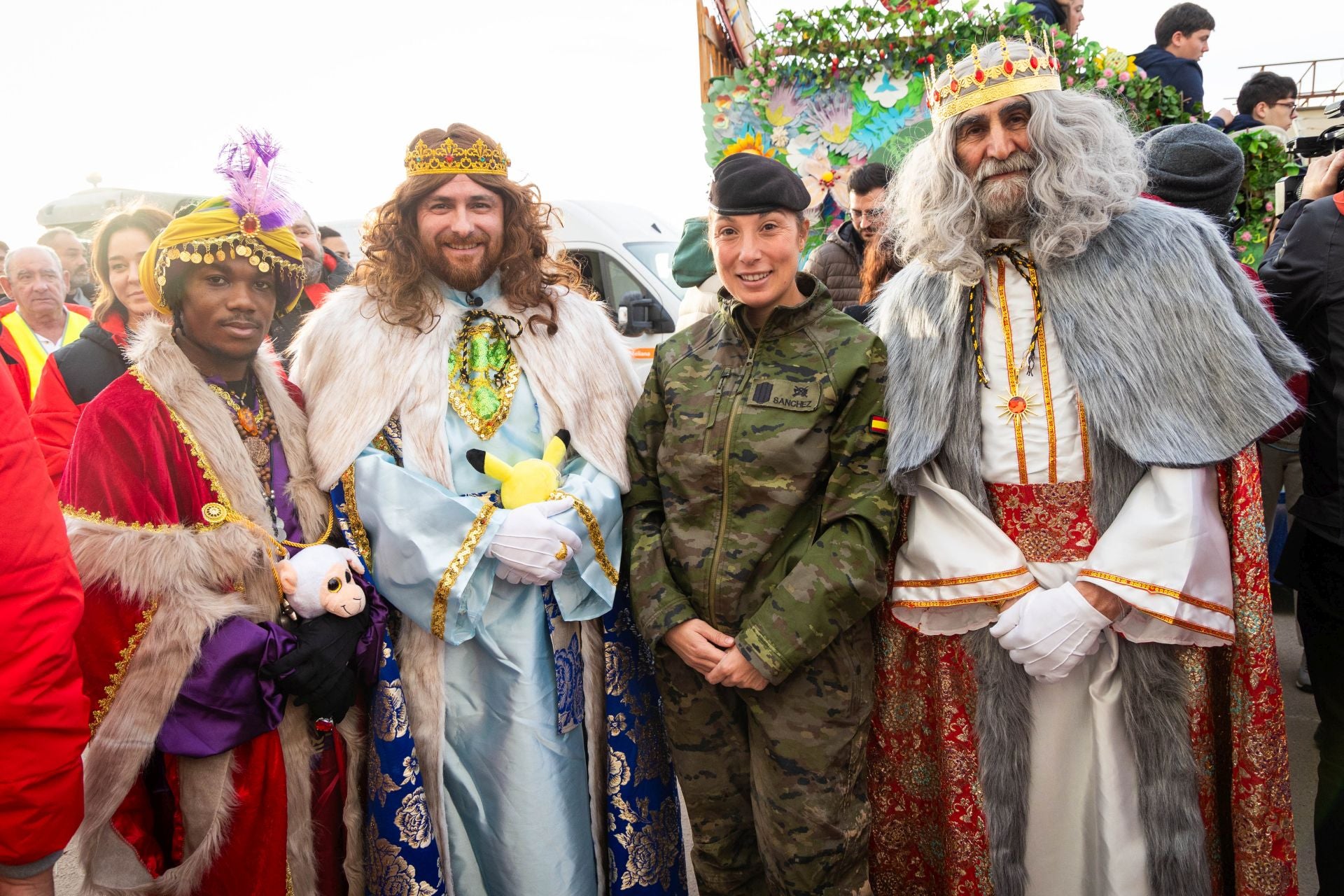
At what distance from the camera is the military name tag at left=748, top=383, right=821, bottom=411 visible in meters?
2.25

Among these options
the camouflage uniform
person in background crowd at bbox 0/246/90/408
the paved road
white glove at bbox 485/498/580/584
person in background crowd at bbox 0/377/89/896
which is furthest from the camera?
person in background crowd at bbox 0/246/90/408

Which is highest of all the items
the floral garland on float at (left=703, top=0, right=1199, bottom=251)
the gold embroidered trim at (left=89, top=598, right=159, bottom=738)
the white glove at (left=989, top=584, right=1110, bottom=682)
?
the floral garland on float at (left=703, top=0, right=1199, bottom=251)

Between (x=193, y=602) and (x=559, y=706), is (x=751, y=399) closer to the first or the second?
(x=559, y=706)

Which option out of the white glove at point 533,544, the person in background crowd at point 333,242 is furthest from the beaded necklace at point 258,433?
the person in background crowd at point 333,242

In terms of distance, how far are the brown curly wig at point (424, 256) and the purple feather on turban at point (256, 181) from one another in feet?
1.07

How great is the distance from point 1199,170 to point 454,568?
267cm

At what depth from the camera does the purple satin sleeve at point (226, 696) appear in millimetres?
2049

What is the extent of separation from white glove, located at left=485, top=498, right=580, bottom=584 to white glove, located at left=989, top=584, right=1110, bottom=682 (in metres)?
1.15

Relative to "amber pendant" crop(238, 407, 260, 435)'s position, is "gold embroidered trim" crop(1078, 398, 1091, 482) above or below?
below

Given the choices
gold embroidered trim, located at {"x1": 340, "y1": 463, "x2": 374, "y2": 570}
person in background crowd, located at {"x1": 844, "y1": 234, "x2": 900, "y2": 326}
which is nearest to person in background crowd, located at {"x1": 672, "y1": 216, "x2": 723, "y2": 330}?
person in background crowd, located at {"x1": 844, "y1": 234, "x2": 900, "y2": 326}

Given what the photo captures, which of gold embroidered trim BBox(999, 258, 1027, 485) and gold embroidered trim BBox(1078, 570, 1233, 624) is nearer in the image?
gold embroidered trim BBox(1078, 570, 1233, 624)

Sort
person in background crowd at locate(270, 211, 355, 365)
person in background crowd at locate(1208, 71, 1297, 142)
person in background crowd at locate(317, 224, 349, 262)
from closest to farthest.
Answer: person in background crowd at locate(270, 211, 355, 365) → person in background crowd at locate(1208, 71, 1297, 142) → person in background crowd at locate(317, 224, 349, 262)

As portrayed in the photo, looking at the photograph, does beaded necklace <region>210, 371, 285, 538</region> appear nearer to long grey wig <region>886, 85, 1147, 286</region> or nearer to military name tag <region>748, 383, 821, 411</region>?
military name tag <region>748, 383, 821, 411</region>

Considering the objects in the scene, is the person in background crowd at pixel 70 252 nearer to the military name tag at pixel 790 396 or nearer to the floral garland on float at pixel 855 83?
the floral garland on float at pixel 855 83
